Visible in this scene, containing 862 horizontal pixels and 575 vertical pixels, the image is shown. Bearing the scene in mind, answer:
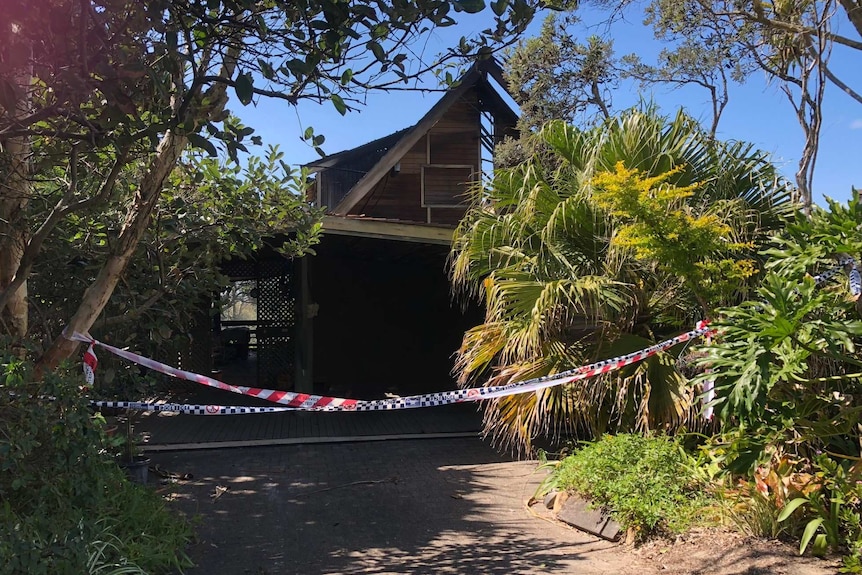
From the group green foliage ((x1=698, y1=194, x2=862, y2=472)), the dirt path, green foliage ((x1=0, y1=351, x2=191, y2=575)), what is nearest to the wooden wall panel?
the dirt path

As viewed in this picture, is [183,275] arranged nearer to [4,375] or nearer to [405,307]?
[4,375]

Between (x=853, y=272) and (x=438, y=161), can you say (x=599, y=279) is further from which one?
(x=438, y=161)

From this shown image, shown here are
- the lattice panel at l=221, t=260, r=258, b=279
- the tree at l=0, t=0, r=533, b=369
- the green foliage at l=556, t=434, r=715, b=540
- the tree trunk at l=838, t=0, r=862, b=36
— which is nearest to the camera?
the tree at l=0, t=0, r=533, b=369

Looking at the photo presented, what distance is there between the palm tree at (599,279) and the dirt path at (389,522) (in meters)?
0.86

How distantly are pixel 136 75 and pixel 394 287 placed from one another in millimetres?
9955

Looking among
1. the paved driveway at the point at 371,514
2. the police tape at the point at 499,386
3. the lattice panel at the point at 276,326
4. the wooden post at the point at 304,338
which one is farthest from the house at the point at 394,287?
the police tape at the point at 499,386

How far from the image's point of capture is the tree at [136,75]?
287cm

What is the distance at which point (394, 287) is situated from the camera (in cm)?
1297

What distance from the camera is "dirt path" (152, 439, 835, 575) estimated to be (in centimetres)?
401

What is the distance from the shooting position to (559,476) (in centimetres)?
520

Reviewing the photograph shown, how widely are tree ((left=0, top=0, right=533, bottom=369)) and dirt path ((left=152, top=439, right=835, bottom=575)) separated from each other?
1.95 metres

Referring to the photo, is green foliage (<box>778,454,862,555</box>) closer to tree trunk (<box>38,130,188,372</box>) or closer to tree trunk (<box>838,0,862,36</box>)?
tree trunk (<box>838,0,862,36</box>)

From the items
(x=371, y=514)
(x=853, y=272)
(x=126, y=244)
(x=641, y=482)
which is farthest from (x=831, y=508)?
(x=126, y=244)

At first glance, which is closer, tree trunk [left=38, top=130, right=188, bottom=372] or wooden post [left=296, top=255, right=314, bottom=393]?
tree trunk [left=38, top=130, right=188, bottom=372]
